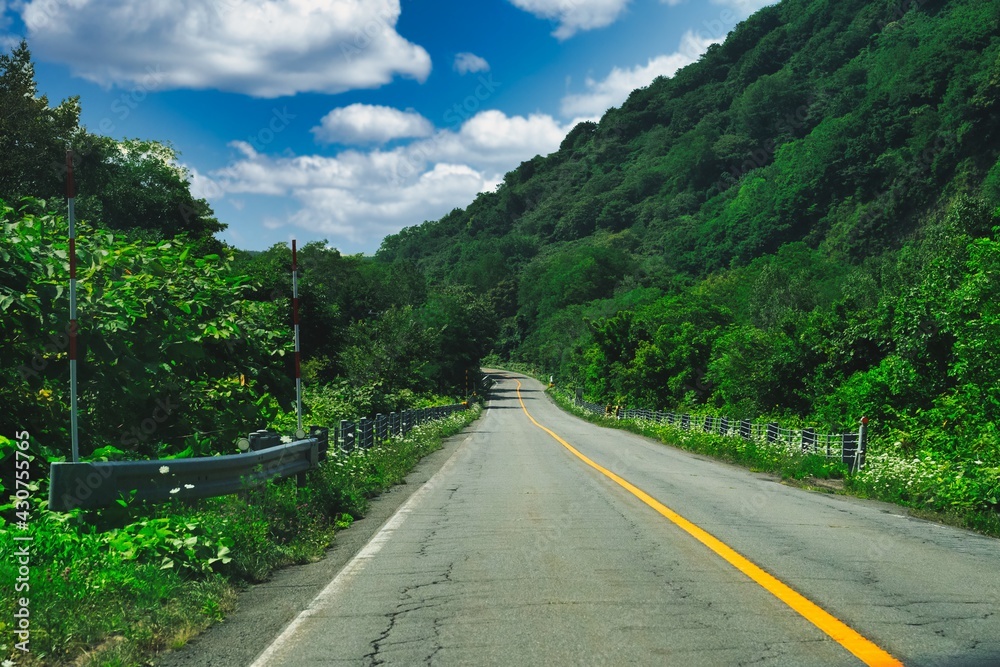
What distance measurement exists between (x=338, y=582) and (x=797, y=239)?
9867cm

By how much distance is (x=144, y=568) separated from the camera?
592cm

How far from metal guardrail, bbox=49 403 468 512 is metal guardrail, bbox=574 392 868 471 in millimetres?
11741

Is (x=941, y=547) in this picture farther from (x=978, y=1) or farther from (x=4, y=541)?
(x=978, y=1)

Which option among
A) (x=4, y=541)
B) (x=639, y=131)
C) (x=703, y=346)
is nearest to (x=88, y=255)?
(x=4, y=541)

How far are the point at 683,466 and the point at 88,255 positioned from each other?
14377 mm

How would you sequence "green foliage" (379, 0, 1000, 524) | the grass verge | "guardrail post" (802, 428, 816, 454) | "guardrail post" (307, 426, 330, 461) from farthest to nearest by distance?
"green foliage" (379, 0, 1000, 524) → "guardrail post" (802, 428, 816, 454) → "guardrail post" (307, 426, 330, 461) → the grass verge

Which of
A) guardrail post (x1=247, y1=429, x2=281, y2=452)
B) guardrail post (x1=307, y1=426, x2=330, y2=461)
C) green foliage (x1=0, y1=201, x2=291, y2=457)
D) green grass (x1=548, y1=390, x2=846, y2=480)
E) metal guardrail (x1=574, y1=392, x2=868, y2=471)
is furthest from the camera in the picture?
metal guardrail (x1=574, y1=392, x2=868, y2=471)

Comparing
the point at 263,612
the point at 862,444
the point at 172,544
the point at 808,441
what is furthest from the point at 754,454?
the point at 263,612

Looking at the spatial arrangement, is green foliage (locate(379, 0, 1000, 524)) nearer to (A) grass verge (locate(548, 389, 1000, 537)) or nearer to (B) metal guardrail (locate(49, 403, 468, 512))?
(A) grass verge (locate(548, 389, 1000, 537))

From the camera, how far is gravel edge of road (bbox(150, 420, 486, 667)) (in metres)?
4.84

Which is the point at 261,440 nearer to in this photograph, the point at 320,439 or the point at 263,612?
the point at 320,439

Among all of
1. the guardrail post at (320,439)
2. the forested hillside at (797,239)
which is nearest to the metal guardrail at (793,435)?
the forested hillside at (797,239)

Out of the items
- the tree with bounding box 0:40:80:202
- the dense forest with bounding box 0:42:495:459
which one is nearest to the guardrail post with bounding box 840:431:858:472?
the dense forest with bounding box 0:42:495:459

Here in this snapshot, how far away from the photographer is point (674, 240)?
12338 centimetres
